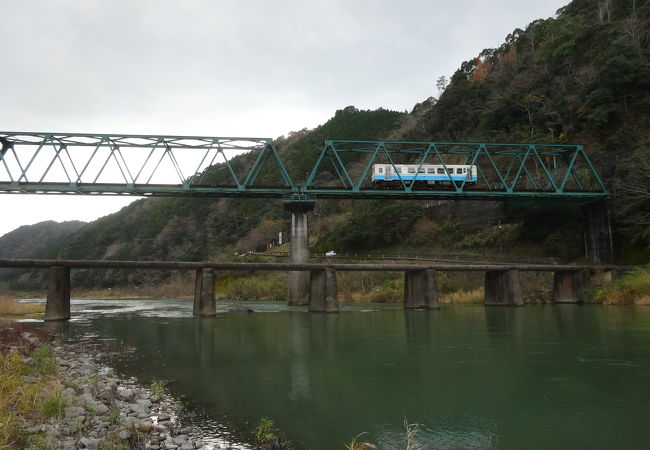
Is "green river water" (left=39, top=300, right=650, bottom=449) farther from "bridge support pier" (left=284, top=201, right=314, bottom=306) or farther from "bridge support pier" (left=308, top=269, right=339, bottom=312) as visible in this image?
"bridge support pier" (left=284, top=201, right=314, bottom=306)

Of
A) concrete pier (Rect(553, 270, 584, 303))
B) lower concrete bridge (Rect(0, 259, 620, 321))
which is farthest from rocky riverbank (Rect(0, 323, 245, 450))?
concrete pier (Rect(553, 270, 584, 303))

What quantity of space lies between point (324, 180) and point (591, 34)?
51174mm

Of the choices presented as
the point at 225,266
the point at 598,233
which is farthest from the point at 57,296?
the point at 598,233

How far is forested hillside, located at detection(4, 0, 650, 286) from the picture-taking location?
145ft

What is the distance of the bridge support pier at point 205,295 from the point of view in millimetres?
32656

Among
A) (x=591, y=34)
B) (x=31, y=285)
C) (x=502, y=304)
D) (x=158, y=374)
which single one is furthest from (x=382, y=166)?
(x=31, y=285)

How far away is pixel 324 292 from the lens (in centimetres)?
3406

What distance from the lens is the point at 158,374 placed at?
13062 mm

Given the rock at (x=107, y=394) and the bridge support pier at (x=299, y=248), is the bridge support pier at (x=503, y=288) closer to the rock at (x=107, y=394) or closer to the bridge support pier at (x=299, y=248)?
the bridge support pier at (x=299, y=248)

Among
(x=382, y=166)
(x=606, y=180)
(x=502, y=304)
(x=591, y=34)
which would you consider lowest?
(x=502, y=304)

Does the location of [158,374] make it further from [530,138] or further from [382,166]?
[530,138]

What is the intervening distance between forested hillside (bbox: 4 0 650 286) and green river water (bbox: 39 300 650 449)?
24309 millimetres

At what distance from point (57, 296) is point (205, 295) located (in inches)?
361

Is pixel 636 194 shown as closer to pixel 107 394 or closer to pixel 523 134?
pixel 523 134
